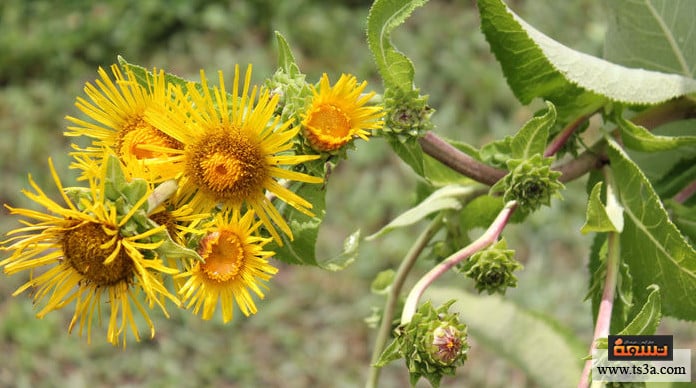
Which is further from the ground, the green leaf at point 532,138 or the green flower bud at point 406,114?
the green leaf at point 532,138

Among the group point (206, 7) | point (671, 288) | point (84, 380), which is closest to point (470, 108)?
point (206, 7)

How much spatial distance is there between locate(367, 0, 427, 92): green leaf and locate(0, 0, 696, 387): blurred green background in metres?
2.08

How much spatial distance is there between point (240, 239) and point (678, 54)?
88 centimetres

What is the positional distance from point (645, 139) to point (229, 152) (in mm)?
622

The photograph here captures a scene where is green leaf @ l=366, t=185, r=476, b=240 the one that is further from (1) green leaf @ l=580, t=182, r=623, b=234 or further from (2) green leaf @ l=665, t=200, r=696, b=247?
(2) green leaf @ l=665, t=200, r=696, b=247

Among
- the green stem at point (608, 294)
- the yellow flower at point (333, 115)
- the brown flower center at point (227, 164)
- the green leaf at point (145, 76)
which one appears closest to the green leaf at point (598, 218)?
the green stem at point (608, 294)

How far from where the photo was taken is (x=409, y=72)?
1094 millimetres

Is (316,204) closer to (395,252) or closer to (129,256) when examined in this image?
(129,256)

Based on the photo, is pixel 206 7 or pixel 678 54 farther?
pixel 206 7

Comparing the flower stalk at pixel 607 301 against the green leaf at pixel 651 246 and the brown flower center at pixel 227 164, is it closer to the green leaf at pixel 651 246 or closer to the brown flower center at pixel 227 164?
the green leaf at pixel 651 246

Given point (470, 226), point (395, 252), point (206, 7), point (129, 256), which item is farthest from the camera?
point (206, 7)

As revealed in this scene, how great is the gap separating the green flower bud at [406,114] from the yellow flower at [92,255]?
0.33 metres

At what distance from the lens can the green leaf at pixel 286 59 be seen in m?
1.04

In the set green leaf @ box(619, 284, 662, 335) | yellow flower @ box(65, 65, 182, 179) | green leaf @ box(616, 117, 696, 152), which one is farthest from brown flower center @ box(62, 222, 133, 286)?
green leaf @ box(616, 117, 696, 152)
